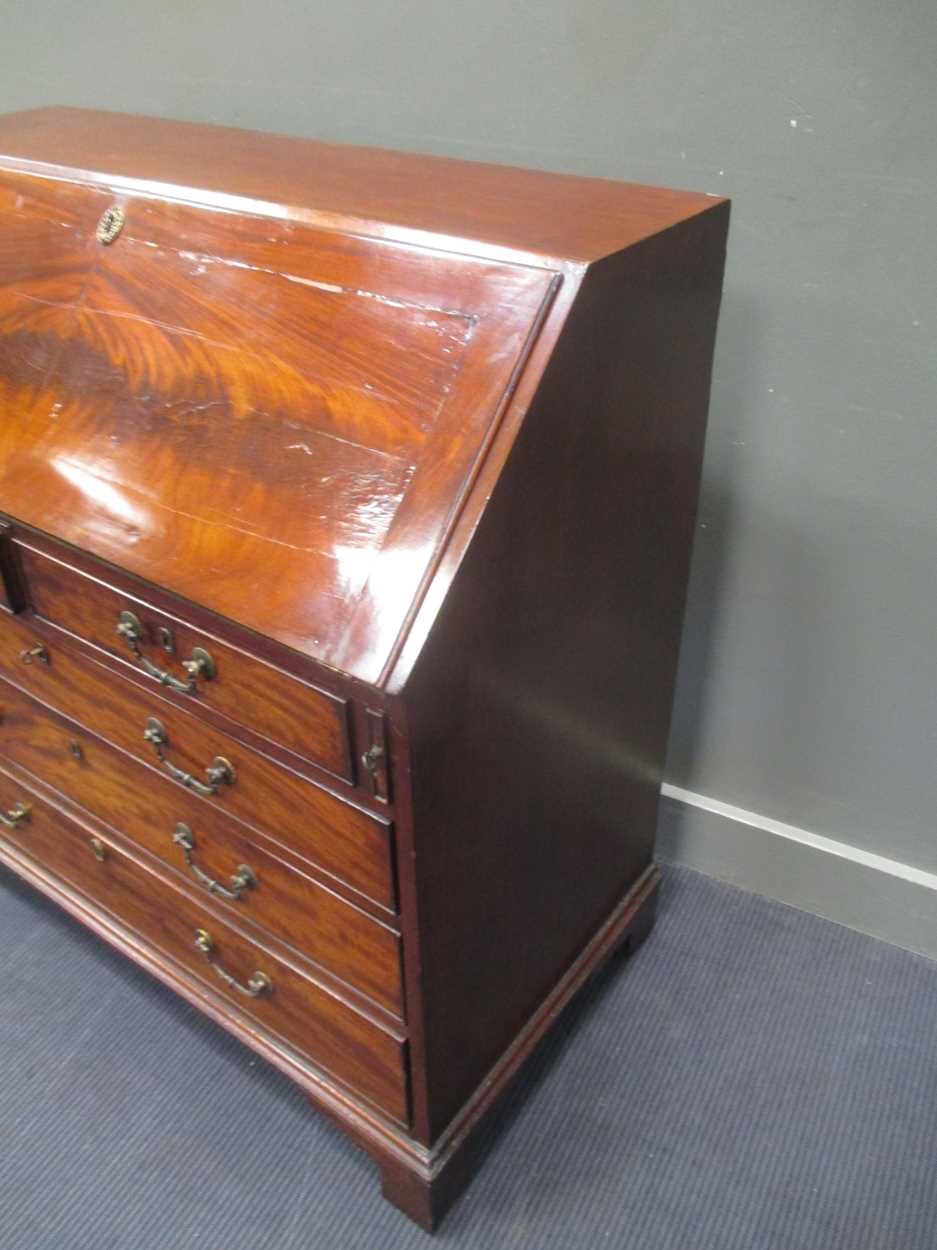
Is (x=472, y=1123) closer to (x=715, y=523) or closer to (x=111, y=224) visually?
(x=715, y=523)

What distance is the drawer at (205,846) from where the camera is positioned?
1060 mm

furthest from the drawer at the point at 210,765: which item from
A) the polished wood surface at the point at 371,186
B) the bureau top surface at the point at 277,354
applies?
the polished wood surface at the point at 371,186

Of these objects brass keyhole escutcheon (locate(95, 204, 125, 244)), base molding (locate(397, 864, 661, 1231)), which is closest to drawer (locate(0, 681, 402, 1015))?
base molding (locate(397, 864, 661, 1231))

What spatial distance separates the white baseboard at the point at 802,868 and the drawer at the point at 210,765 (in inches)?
30.1

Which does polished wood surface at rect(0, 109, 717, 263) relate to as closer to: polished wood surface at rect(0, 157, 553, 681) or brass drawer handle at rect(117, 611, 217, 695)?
polished wood surface at rect(0, 157, 553, 681)

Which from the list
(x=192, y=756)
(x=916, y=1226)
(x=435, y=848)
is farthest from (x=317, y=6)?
(x=916, y=1226)

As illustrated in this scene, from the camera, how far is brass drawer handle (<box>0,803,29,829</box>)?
4.79 ft

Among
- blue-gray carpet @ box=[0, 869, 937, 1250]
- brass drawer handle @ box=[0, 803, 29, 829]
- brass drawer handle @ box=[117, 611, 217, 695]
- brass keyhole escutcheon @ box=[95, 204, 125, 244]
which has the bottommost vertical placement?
blue-gray carpet @ box=[0, 869, 937, 1250]

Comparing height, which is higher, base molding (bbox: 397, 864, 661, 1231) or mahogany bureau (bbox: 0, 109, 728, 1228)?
mahogany bureau (bbox: 0, 109, 728, 1228)

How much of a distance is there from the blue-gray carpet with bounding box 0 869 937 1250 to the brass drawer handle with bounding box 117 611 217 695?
654 millimetres

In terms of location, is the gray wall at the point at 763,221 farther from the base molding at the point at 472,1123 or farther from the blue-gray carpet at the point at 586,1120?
the base molding at the point at 472,1123

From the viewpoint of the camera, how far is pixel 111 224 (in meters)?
1.07

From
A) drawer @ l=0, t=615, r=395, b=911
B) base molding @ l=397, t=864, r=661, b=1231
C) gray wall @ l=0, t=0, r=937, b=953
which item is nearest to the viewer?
drawer @ l=0, t=615, r=395, b=911

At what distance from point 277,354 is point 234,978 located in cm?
75
